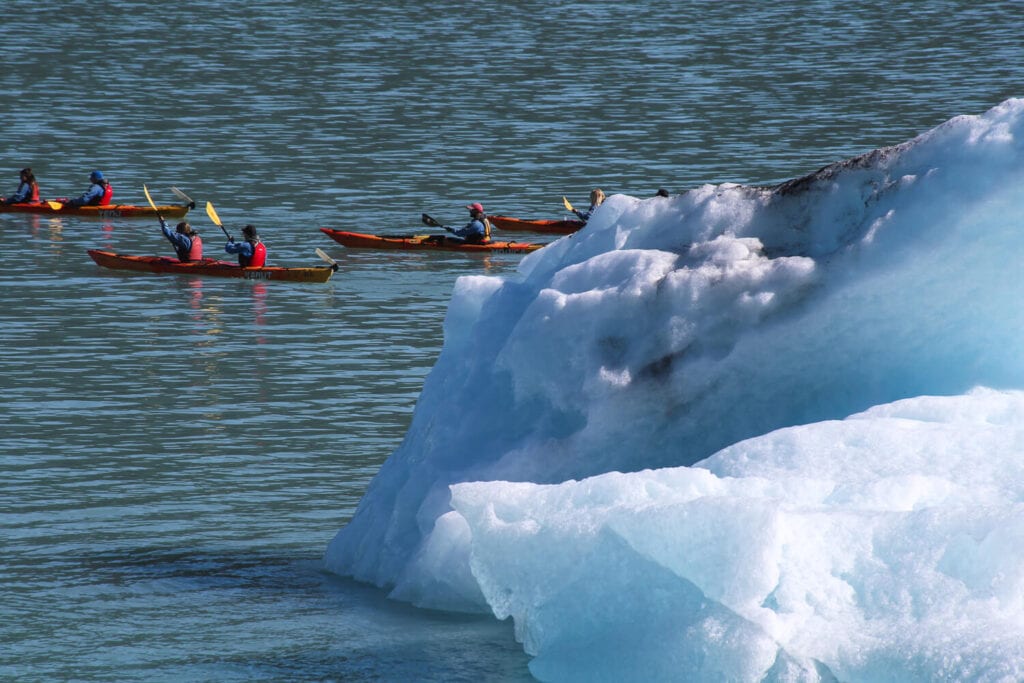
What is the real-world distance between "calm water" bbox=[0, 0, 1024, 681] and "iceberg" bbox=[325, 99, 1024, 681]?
1353 millimetres

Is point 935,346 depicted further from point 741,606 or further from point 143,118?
point 143,118

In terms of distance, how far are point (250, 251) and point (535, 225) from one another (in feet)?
27.1

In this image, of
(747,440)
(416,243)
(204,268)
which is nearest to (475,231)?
(416,243)

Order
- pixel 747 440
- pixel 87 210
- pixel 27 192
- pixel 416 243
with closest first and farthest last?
pixel 747 440 → pixel 416 243 → pixel 87 210 → pixel 27 192

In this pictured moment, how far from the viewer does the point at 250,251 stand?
131ft

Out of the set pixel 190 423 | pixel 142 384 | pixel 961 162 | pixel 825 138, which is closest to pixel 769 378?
pixel 961 162

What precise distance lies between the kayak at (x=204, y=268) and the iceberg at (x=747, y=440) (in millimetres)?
21669

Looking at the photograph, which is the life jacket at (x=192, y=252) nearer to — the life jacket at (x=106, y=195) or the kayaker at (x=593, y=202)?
the life jacket at (x=106, y=195)

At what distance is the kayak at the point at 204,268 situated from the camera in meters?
39.5

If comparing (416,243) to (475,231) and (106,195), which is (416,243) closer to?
(475,231)

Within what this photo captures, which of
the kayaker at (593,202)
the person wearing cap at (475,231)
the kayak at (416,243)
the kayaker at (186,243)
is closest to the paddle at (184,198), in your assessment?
the kayak at (416,243)

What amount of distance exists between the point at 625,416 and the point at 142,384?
15.4 meters

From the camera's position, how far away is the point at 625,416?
1575cm

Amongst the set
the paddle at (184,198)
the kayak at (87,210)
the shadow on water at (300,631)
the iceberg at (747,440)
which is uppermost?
the iceberg at (747,440)
